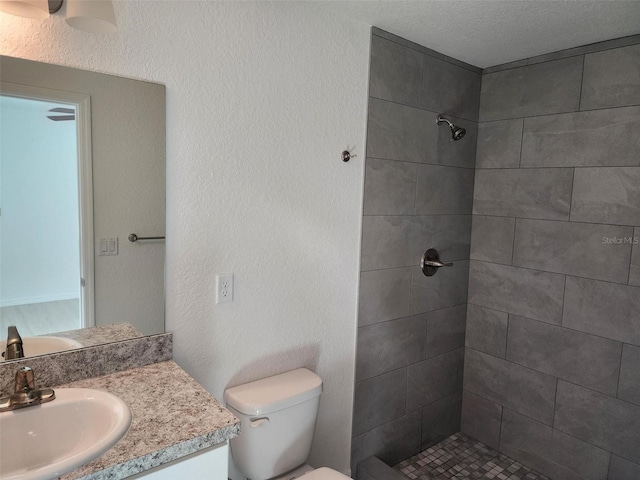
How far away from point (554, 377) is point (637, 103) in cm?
149

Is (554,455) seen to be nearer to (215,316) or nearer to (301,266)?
(301,266)

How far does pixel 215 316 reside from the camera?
1.71 m

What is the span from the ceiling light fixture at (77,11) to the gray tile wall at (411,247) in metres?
1.22

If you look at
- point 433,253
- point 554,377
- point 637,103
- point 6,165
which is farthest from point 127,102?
point 554,377

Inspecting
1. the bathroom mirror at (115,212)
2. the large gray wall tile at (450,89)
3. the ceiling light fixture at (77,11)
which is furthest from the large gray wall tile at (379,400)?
the ceiling light fixture at (77,11)

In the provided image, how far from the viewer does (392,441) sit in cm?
247

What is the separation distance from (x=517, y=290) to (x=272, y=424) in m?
1.68

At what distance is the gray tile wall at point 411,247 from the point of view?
221 cm

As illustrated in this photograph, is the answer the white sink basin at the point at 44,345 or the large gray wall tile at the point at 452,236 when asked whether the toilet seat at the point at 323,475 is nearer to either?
the white sink basin at the point at 44,345

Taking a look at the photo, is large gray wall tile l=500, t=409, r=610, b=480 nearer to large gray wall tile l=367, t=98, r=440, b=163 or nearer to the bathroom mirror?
large gray wall tile l=367, t=98, r=440, b=163

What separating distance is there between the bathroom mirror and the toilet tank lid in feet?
1.35

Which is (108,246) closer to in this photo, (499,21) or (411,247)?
(411,247)

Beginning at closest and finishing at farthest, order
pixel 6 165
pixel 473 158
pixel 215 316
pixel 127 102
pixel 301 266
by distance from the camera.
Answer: pixel 6 165 → pixel 127 102 → pixel 215 316 → pixel 301 266 → pixel 473 158

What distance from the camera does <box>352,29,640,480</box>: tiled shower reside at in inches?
85.1
